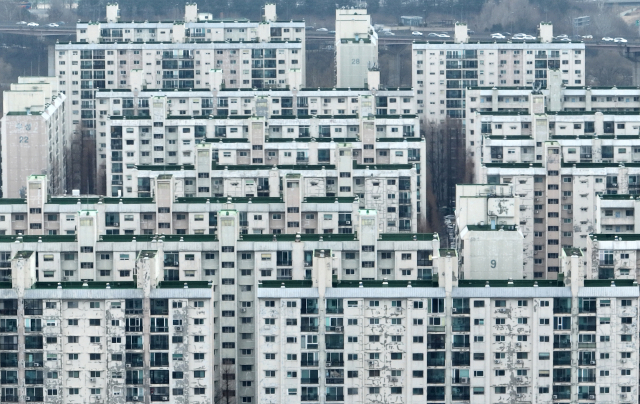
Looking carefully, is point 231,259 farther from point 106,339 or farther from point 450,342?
point 450,342

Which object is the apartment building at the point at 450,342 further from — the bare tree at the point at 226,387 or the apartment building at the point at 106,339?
the bare tree at the point at 226,387

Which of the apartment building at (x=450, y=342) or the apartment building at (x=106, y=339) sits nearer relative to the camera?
the apartment building at (x=106, y=339)

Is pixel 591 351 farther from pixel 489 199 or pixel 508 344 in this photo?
pixel 489 199

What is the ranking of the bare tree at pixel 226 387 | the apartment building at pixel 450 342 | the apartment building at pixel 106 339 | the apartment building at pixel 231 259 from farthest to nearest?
the apartment building at pixel 231 259 < the bare tree at pixel 226 387 < the apartment building at pixel 450 342 < the apartment building at pixel 106 339

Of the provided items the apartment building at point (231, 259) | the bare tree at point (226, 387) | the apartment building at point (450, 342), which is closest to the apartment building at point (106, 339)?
the apartment building at point (450, 342)

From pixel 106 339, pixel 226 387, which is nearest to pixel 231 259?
pixel 226 387

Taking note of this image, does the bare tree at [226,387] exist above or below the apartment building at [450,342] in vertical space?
below

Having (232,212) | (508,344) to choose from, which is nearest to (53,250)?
(232,212)
